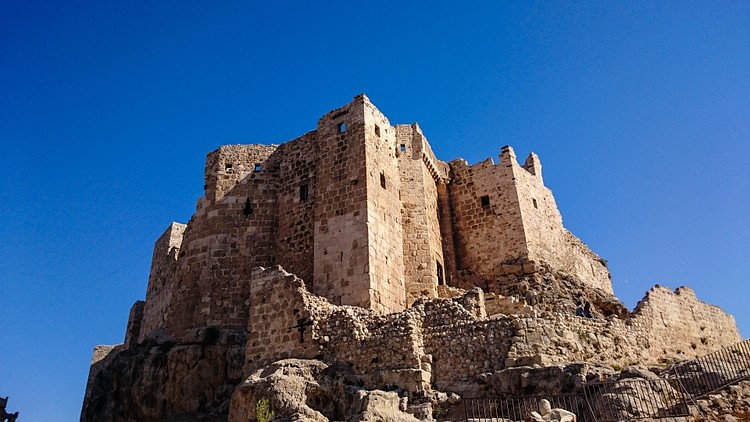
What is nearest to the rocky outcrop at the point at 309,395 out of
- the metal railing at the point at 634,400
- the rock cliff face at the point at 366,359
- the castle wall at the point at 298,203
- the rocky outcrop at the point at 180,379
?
the rock cliff face at the point at 366,359

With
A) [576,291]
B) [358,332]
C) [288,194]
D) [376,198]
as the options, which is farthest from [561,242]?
[358,332]

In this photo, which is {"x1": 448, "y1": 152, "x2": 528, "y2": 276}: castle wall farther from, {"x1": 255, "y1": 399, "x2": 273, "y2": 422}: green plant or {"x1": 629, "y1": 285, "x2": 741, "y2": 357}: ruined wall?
{"x1": 255, "y1": 399, "x2": 273, "y2": 422}: green plant

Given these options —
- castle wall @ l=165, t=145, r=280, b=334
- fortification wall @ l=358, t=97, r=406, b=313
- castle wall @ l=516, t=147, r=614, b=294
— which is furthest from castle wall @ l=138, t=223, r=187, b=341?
castle wall @ l=516, t=147, r=614, b=294

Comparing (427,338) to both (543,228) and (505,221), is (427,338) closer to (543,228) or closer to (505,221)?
(505,221)

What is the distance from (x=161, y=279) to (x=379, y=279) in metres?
11.6

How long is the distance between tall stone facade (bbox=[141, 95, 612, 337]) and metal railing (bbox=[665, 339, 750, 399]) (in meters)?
7.89

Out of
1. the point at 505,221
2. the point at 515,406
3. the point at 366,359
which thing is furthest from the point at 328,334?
the point at 505,221

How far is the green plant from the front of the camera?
41.9ft

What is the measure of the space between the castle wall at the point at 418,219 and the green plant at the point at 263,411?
7447 millimetres

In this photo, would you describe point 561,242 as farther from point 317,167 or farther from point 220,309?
point 220,309

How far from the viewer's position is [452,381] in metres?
13.6

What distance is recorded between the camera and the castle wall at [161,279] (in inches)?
933

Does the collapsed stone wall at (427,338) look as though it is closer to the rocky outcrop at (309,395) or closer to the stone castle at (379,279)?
the stone castle at (379,279)

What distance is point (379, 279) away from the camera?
59.4 feet
